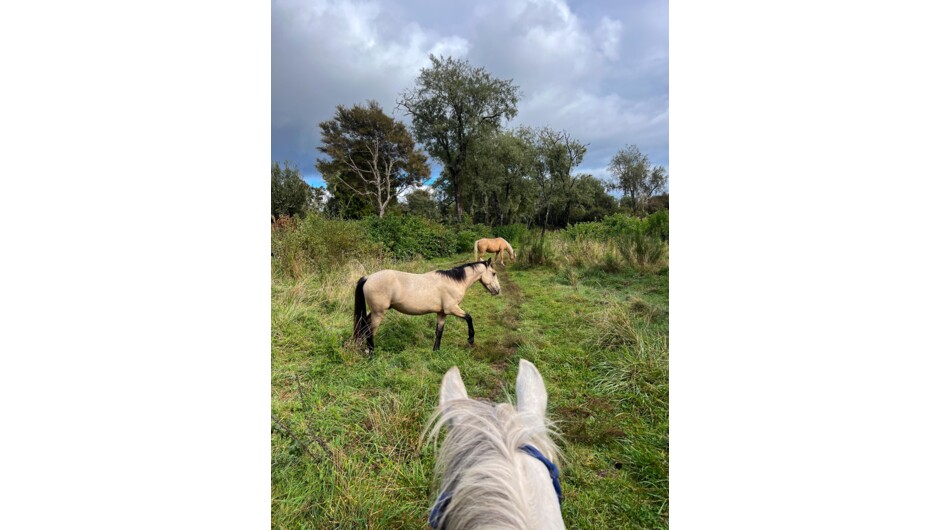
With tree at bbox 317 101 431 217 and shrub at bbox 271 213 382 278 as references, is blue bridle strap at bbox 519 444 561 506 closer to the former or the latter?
shrub at bbox 271 213 382 278

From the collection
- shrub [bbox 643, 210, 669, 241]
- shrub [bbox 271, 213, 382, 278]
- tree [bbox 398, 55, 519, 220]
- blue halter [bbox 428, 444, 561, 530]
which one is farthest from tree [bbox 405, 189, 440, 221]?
blue halter [bbox 428, 444, 561, 530]

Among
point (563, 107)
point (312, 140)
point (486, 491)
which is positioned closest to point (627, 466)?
point (486, 491)

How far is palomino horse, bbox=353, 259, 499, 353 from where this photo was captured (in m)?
2.00

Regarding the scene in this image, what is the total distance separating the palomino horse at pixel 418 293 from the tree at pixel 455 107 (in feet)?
2.02

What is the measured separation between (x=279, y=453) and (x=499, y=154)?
2.00m

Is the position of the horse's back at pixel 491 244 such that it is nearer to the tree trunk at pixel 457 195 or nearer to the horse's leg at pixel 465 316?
the tree trunk at pixel 457 195

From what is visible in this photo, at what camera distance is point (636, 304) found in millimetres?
1912

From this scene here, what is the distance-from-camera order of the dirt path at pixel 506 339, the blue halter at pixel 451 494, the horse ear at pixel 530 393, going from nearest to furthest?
the blue halter at pixel 451 494 → the horse ear at pixel 530 393 → the dirt path at pixel 506 339

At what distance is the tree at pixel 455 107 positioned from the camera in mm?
1943

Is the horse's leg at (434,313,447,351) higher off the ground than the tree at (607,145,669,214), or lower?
lower

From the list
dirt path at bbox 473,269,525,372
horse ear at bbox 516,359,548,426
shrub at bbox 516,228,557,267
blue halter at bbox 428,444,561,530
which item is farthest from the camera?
shrub at bbox 516,228,557,267

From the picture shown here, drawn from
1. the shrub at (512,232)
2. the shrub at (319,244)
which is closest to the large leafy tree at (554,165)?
the shrub at (512,232)

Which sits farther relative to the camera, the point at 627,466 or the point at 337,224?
the point at 337,224
